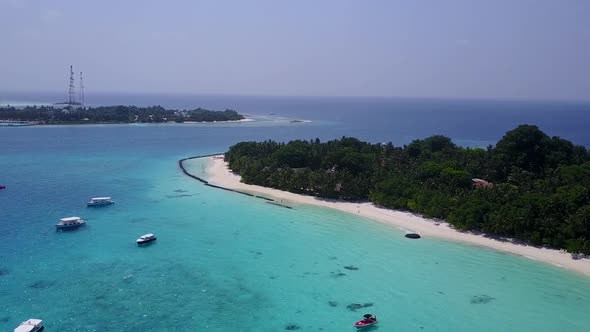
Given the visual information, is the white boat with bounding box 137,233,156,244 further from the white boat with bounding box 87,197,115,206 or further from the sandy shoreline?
the sandy shoreline

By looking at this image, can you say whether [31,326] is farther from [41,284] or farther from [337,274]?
[337,274]

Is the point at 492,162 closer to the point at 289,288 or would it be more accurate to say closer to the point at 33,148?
the point at 289,288

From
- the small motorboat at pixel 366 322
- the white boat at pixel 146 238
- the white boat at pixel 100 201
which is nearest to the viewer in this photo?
the small motorboat at pixel 366 322

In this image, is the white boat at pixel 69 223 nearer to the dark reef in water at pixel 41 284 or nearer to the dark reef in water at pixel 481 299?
the dark reef in water at pixel 41 284

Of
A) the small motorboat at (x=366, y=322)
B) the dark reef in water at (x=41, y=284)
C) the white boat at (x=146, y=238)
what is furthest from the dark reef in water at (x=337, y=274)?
the dark reef in water at (x=41, y=284)

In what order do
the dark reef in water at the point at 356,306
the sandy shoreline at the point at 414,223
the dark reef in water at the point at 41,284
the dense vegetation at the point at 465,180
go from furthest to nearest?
the dense vegetation at the point at 465,180, the sandy shoreline at the point at 414,223, the dark reef in water at the point at 41,284, the dark reef in water at the point at 356,306

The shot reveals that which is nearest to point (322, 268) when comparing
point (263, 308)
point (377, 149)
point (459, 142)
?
point (263, 308)
